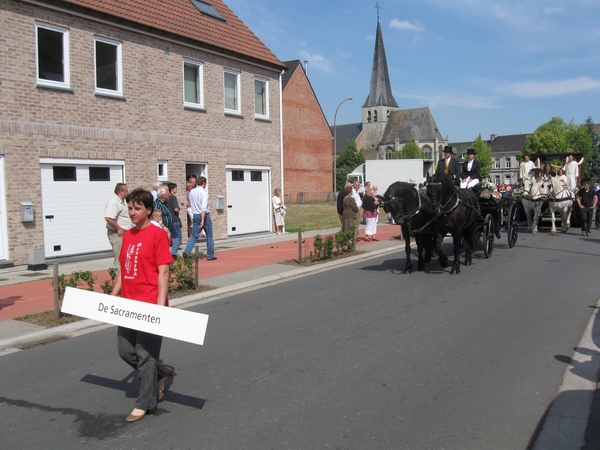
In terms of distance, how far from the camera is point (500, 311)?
8.50 meters

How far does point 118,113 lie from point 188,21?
4648 mm

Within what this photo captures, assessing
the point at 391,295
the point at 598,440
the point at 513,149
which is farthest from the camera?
the point at 513,149

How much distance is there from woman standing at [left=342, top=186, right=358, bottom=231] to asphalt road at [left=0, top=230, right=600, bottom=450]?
7661 millimetres

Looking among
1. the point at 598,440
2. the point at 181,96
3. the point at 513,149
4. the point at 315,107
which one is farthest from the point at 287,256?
the point at 513,149

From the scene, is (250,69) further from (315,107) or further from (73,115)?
(315,107)

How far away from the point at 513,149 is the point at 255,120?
365 ft

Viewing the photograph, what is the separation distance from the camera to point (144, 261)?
4.82m

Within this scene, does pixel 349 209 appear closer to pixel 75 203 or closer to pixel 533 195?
pixel 533 195

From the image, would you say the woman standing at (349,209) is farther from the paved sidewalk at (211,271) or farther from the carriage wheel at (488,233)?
the carriage wheel at (488,233)

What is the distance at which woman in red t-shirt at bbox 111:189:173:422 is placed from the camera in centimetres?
478

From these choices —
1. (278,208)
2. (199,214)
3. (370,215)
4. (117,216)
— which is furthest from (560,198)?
(117,216)

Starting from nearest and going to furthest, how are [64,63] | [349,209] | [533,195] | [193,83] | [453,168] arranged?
[453,168]
[64,63]
[349,209]
[193,83]
[533,195]

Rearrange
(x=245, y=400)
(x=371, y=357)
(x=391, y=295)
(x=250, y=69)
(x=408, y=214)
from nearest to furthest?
1. (x=245, y=400)
2. (x=371, y=357)
3. (x=391, y=295)
4. (x=408, y=214)
5. (x=250, y=69)

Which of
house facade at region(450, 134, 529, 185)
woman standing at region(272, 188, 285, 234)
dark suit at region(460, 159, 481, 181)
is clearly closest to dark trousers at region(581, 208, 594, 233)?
dark suit at region(460, 159, 481, 181)
